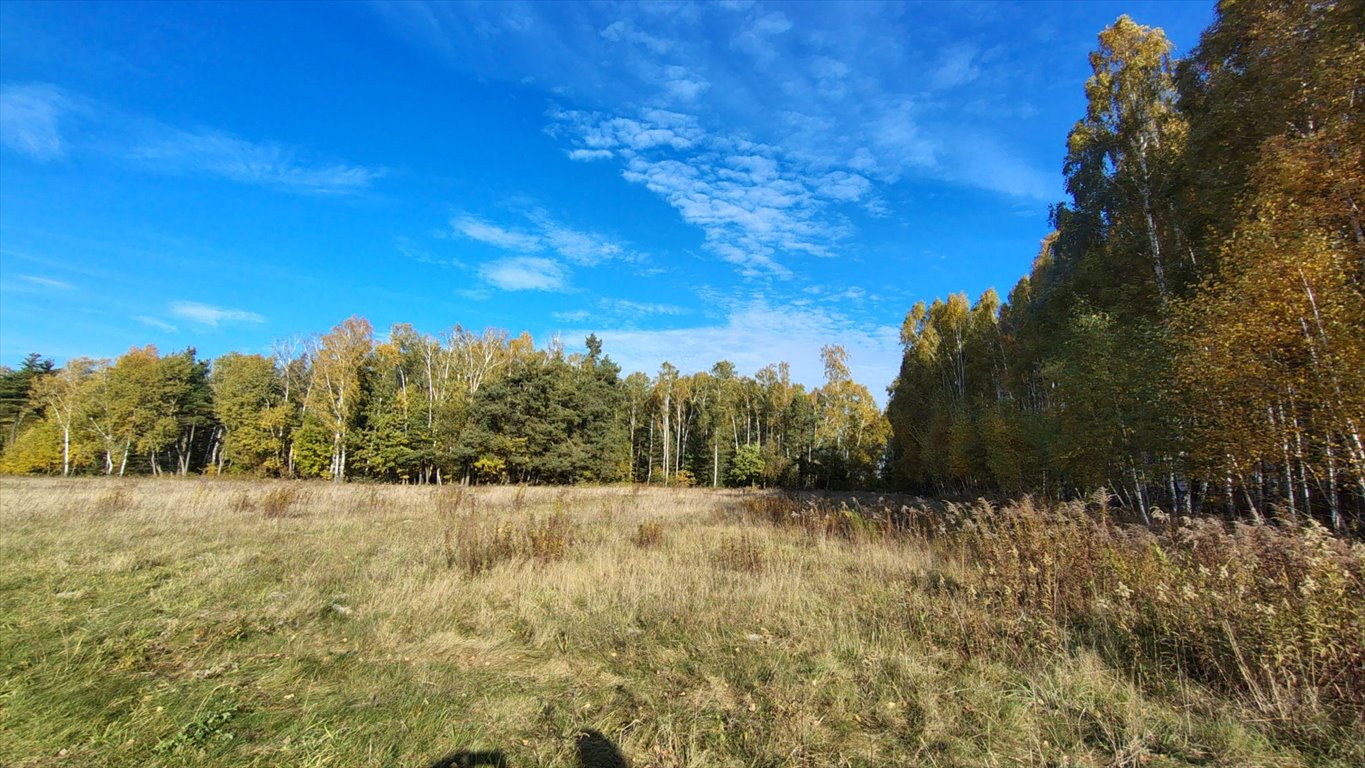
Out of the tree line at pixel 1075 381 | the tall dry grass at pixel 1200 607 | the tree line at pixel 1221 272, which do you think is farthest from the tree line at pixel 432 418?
the tall dry grass at pixel 1200 607

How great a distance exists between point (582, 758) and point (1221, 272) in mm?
10438

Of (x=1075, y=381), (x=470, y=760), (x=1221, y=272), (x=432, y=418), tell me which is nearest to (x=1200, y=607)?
(x=470, y=760)

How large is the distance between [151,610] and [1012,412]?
27535 mm

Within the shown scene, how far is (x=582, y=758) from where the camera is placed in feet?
9.61

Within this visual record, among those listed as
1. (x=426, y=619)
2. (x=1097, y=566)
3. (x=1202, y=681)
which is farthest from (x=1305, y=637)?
(x=426, y=619)

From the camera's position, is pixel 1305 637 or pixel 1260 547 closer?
pixel 1305 637

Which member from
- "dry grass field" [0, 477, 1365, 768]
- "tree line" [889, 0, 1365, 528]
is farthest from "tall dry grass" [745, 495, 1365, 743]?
"tree line" [889, 0, 1365, 528]

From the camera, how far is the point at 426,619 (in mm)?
5160

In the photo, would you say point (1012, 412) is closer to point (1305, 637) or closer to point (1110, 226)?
point (1110, 226)

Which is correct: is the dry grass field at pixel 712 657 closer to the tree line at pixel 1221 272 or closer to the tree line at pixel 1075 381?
the tree line at pixel 1221 272

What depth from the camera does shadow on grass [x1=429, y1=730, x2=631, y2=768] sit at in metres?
2.82

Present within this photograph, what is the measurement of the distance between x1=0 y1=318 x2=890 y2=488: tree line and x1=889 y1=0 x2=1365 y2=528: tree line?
2771cm

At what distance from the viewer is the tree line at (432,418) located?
37094 mm

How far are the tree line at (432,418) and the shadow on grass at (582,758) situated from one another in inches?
1347
